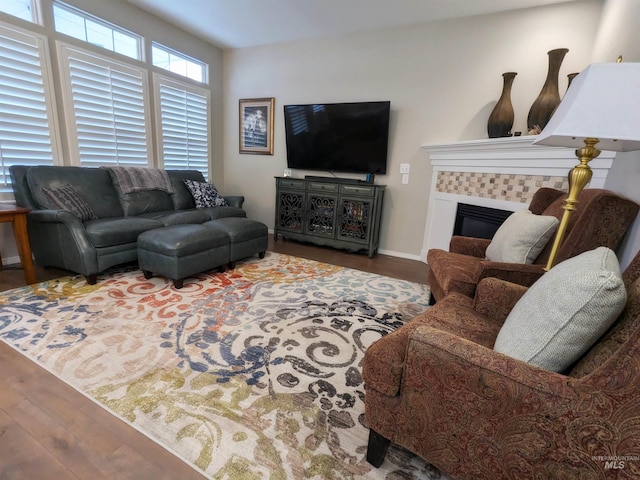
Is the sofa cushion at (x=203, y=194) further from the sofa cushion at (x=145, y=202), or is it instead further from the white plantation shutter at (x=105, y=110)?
the white plantation shutter at (x=105, y=110)

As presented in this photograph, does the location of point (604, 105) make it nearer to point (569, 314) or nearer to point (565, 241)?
point (569, 314)

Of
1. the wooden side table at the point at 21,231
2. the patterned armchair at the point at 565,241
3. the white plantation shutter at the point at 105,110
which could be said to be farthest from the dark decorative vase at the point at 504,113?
the wooden side table at the point at 21,231

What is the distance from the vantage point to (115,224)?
9.05 feet

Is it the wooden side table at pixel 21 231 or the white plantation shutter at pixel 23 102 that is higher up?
the white plantation shutter at pixel 23 102

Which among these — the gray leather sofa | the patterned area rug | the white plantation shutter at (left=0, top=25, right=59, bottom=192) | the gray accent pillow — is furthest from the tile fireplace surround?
the white plantation shutter at (left=0, top=25, right=59, bottom=192)

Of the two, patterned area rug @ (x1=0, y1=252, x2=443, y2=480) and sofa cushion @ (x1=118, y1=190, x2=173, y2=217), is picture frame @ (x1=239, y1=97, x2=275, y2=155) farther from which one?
patterned area rug @ (x1=0, y1=252, x2=443, y2=480)

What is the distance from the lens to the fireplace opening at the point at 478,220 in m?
3.06

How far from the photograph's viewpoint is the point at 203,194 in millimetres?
3932

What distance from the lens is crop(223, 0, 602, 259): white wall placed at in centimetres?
300

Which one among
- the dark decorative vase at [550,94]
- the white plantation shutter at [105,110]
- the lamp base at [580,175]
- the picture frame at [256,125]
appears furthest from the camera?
the picture frame at [256,125]

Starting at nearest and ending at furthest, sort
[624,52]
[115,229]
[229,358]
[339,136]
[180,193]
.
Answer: [229,358]
[624,52]
[115,229]
[180,193]
[339,136]

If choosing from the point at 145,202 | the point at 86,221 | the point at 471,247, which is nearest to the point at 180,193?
the point at 145,202

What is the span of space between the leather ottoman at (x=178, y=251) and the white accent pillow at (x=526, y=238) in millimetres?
2300

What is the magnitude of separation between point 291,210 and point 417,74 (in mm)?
2294
